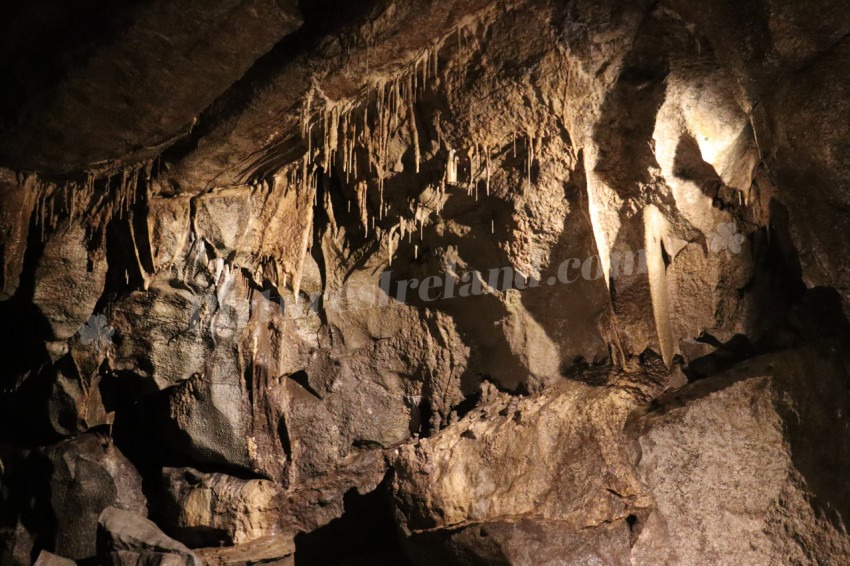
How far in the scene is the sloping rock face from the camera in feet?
11.5

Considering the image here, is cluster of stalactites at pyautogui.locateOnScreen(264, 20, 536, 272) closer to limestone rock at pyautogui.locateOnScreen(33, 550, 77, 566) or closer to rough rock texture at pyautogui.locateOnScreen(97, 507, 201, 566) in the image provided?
rough rock texture at pyautogui.locateOnScreen(97, 507, 201, 566)

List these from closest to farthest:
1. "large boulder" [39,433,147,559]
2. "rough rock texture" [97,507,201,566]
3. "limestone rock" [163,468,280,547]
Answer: "rough rock texture" [97,507,201,566]
"limestone rock" [163,468,280,547]
"large boulder" [39,433,147,559]

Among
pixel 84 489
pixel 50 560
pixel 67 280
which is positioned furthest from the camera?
pixel 84 489

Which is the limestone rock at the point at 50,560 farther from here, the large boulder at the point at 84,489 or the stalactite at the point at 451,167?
the stalactite at the point at 451,167

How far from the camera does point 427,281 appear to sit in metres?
5.25

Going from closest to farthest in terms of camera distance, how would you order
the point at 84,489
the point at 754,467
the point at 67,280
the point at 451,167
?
the point at 754,467
the point at 451,167
the point at 67,280
the point at 84,489

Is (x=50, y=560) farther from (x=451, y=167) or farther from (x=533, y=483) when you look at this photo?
(x=451, y=167)

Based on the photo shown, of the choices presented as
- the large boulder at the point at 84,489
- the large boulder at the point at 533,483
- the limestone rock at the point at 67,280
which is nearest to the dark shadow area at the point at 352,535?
the large boulder at the point at 533,483

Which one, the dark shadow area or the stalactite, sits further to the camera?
the dark shadow area

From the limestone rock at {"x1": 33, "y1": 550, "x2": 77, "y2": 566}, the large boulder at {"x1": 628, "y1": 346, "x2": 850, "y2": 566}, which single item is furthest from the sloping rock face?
the limestone rock at {"x1": 33, "y1": 550, "x2": 77, "y2": 566}

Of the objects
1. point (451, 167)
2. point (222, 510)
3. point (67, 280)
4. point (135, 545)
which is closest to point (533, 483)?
point (451, 167)

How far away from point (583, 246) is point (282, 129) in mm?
2130

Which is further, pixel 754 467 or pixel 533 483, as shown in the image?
pixel 533 483

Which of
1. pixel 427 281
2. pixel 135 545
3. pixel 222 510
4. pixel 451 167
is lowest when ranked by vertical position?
pixel 135 545
